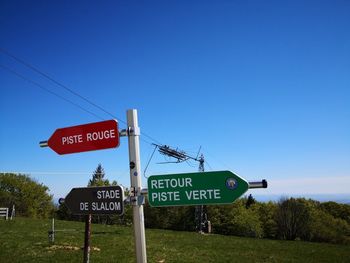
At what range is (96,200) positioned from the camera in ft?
16.6

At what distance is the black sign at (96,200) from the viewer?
191 inches

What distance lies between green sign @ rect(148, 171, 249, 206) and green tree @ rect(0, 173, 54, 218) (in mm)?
84955

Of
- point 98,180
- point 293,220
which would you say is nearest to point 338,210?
point 293,220

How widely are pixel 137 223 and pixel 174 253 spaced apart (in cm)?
1483

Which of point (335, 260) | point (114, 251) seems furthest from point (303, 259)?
point (114, 251)

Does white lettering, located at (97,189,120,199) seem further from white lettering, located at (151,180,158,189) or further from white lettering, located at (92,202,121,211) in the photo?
white lettering, located at (151,180,158,189)

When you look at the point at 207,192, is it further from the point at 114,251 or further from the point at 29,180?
the point at 29,180

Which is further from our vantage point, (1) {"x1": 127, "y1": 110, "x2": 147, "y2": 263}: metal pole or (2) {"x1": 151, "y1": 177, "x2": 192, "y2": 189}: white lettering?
(1) {"x1": 127, "y1": 110, "x2": 147, "y2": 263}: metal pole

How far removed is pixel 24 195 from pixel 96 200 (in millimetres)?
87394

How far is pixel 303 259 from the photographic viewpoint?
19547 millimetres

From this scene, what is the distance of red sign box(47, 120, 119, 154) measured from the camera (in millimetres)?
5117

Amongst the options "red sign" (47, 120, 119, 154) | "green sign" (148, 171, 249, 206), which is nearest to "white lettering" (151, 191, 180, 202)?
"green sign" (148, 171, 249, 206)

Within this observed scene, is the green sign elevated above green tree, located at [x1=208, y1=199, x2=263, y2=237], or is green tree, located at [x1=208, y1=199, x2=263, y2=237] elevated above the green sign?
the green sign

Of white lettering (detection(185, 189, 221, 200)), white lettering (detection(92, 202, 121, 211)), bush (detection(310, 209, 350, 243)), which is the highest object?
white lettering (detection(185, 189, 221, 200))
